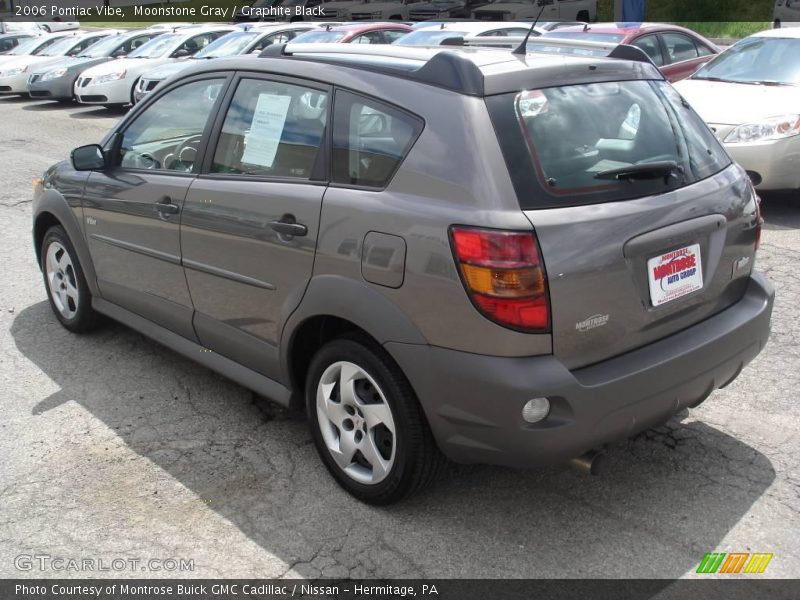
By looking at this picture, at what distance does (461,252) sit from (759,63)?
6.95m

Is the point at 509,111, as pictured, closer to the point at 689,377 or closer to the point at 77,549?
the point at 689,377

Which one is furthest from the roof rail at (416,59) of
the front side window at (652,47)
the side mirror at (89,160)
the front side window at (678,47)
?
the front side window at (678,47)

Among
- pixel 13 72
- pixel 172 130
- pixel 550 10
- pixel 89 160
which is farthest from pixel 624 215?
pixel 550 10

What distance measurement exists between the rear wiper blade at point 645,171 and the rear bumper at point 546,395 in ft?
2.02

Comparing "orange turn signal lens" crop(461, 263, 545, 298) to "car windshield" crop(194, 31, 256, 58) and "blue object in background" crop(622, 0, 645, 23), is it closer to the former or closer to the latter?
"car windshield" crop(194, 31, 256, 58)

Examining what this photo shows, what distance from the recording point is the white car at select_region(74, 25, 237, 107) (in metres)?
16.1

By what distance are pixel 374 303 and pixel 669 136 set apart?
4.61 feet

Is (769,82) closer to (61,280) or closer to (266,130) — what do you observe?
(266,130)

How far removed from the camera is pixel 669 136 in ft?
11.4

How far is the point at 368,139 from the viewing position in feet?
11.1

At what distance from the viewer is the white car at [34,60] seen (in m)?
19.7

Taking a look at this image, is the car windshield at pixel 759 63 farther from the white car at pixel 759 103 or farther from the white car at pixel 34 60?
the white car at pixel 34 60

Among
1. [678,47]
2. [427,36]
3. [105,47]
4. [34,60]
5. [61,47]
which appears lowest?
[34,60]

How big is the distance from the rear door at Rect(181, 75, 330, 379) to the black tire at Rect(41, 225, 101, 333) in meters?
1.33
